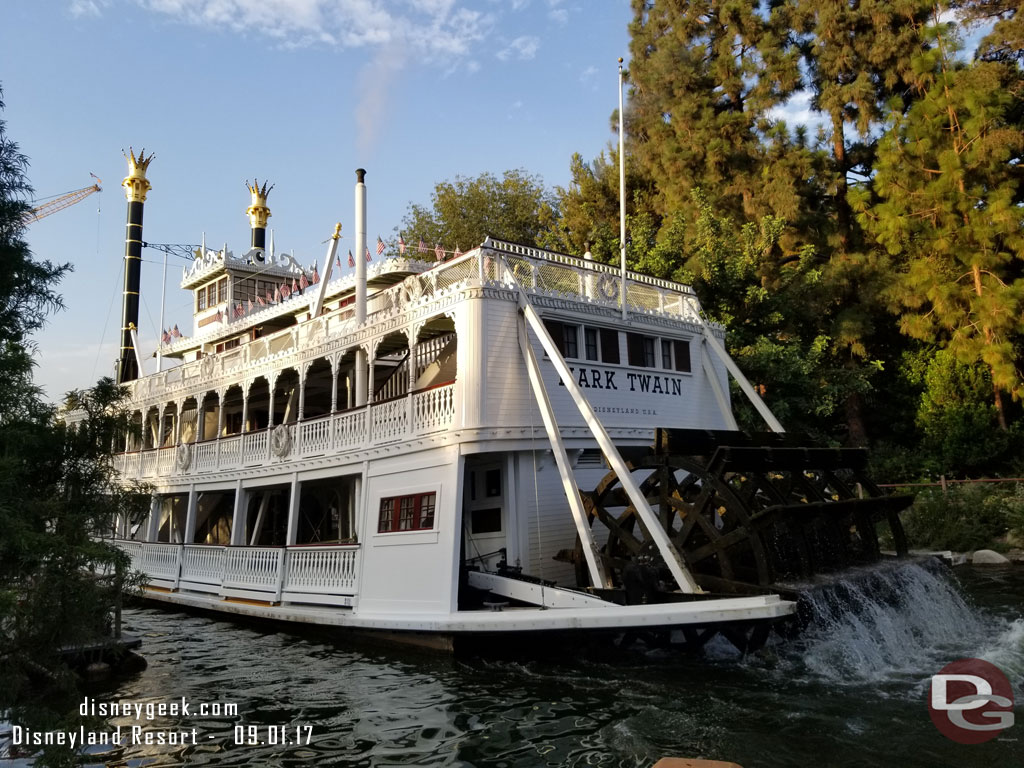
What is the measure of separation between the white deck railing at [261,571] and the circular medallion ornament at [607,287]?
5439 mm

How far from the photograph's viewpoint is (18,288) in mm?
7277

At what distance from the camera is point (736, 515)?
419 inches

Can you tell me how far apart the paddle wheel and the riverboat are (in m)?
0.04

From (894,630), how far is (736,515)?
223cm

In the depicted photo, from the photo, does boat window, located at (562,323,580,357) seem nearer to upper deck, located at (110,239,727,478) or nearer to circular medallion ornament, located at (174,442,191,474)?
upper deck, located at (110,239,727,478)

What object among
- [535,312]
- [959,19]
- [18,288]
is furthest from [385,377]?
[959,19]

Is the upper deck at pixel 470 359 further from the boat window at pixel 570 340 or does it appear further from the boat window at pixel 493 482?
the boat window at pixel 493 482

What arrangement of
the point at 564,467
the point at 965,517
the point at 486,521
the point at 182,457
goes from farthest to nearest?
the point at 965,517
the point at 182,457
the point at 486,521
the point at 564,467

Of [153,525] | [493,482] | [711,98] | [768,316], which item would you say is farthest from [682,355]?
[711,98]

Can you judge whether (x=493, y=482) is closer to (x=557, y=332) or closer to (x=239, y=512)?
(x=557, y=332)

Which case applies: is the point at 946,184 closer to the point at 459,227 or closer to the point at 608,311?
the point at 608,311

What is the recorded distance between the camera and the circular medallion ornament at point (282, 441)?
14.2 m

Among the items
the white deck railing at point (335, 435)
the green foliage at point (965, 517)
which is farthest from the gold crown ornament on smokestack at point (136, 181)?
the green foliage at point (965, 517)

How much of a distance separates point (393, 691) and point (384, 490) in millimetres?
3459
